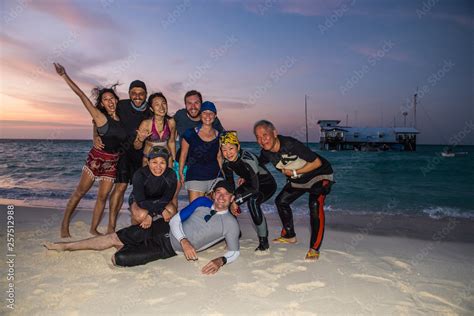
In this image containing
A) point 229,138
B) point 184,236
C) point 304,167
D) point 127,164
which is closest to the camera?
point 184,236

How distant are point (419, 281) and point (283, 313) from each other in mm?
2063

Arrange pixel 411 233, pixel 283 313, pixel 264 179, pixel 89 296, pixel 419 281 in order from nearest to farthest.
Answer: pixel 283 313, pixel 89 296, pixel 419 281, pixel 264 179, pixel 411 233

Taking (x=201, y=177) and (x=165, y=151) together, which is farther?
(x=201, y=177)

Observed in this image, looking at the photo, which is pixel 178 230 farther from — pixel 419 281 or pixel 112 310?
pixel 419 281

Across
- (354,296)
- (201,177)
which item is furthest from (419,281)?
(201,177)

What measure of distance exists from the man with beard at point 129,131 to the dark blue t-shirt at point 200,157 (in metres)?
0.90

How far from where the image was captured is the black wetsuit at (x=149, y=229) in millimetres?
4103

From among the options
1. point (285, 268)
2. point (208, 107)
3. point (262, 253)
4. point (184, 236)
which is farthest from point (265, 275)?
point (208, 107)

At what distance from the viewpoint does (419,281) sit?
3850mm

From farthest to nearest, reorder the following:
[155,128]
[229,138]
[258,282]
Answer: [155,128] < [229,138] < [258,282]

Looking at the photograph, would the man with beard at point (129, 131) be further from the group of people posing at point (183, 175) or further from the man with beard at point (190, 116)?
the man with beard at point (190, 116)

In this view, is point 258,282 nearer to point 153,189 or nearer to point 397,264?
point 153,189

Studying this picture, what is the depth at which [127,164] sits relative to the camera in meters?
5.30

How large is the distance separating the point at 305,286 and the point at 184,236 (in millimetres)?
1685
